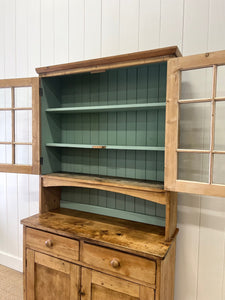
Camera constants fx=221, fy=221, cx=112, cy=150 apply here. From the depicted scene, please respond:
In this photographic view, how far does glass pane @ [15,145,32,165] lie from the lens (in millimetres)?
1910

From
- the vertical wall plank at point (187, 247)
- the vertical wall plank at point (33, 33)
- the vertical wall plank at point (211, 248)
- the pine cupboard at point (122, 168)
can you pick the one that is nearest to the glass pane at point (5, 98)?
the pine cupboard at point (122, 168)

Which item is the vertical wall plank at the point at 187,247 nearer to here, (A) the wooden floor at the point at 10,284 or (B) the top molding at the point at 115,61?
(B) the top molding at the point at 115,61

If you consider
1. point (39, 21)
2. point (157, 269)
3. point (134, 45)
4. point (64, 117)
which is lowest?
point (157, 269)

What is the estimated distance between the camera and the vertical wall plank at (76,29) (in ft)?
6.55

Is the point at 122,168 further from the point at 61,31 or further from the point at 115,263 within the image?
the point at 61,31

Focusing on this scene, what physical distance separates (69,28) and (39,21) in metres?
0.39

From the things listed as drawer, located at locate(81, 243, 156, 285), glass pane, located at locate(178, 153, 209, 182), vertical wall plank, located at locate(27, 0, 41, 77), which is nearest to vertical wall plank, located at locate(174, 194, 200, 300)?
glass pane, located at locate(178, 153, 209, 182)

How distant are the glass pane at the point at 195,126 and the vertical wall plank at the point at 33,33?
1.58 m

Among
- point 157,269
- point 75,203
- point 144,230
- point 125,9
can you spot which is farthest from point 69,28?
point 157,269

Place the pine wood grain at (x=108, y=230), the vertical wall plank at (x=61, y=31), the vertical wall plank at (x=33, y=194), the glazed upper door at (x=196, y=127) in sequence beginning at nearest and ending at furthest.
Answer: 1. the glazed upper door at (x=196, y=127)
2. the pine wood grain at (x=108, y=230)
3. the vertical wall plank at (x=61, y=31)
4. the vertical wall plank at (x=33, y=194)

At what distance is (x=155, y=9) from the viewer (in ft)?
5.52

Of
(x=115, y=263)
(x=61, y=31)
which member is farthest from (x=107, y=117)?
(x=115, y=263)

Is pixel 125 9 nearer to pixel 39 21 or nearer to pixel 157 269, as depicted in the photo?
pixel 39 21

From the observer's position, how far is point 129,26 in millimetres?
1786
